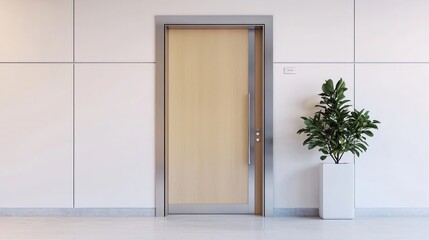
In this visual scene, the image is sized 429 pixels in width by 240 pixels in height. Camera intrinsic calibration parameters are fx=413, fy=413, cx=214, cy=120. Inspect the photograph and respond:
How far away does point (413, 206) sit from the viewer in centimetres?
515

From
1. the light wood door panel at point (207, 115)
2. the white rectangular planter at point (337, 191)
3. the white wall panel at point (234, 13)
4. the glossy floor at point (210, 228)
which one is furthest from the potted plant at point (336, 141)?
the light wood door panel at point (207, 115)

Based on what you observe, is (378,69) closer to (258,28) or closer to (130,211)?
(258,28)

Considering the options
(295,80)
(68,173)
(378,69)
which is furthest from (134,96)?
(378,69)

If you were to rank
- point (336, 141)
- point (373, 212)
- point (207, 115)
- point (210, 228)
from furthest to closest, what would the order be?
point (207, 115), point (373, 212), point (336, 141), point (210, 228)

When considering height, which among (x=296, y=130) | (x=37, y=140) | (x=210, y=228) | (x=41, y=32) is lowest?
(x=210, y=228)

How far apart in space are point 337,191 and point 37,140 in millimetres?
3717

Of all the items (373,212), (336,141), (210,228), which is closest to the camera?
(210,228)

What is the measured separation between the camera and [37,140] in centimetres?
516

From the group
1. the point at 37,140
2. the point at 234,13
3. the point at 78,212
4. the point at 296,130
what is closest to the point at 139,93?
the point at 37,140

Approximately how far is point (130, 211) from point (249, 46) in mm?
2577

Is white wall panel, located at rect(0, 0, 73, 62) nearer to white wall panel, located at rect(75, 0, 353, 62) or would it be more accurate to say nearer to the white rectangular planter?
white wall panel, located at rect(75, 0, 353, 62)

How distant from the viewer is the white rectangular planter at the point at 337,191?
484 cm

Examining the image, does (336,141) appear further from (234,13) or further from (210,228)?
(234,13)

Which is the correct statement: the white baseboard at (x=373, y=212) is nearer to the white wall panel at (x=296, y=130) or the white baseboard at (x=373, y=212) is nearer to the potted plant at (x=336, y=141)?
the white wall panel at (x=296, y=130)
